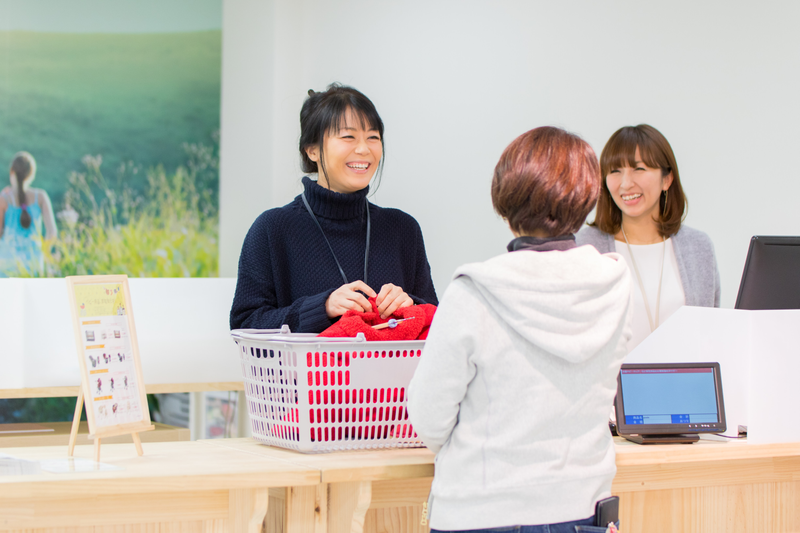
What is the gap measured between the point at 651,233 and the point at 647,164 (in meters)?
0.23

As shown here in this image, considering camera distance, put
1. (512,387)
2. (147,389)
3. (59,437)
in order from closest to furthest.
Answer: (512,387)
(59,437)
(147,389)

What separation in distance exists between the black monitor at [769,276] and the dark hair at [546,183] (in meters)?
0.62

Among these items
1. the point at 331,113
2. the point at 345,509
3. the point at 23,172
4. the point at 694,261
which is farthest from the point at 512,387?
the point at 23,172

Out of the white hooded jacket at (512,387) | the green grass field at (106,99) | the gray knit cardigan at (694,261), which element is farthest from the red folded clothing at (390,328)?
the green grass field at (106,99)

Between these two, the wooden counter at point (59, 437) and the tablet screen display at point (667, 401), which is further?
the wooden counter at point (59, 437)

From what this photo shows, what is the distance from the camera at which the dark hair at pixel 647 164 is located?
230 cm

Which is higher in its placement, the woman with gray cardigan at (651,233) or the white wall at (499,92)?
the white wall at (499,92)

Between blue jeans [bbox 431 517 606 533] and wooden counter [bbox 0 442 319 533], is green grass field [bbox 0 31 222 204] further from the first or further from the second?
blue jeans [bbox 431 517 606 533]

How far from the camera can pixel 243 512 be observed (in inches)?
48.8

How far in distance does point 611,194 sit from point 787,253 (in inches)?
31.1

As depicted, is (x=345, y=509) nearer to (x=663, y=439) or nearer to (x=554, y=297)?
(x=554, y=297)

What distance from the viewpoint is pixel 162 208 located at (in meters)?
4.49

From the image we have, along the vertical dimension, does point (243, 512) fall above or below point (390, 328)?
below

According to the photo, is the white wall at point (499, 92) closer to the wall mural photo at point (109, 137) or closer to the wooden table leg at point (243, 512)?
the wall mural photo at point (109, 137)
